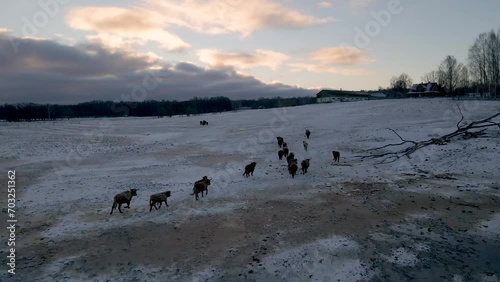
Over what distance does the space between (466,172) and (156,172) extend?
19.3 metres

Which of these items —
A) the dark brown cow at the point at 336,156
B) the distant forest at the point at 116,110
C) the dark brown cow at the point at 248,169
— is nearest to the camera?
the dark brown cow at the point at 248,169

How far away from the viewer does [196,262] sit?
27.8 ft

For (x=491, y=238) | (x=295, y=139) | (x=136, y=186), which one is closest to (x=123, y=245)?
(x=136, y=186)

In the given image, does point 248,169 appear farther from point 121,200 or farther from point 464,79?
point 464,79

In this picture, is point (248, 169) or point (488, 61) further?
point (488, 61)

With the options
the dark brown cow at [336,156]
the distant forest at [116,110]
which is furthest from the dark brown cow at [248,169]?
the distant forest at [116,110]

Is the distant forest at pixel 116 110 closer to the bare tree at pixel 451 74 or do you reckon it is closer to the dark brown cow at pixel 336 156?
the bare tree at pixel 451 74

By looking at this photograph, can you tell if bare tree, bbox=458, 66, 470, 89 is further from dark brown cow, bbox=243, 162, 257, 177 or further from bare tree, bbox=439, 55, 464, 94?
→ dark brown cow, bbox=243, 162, 257, 177

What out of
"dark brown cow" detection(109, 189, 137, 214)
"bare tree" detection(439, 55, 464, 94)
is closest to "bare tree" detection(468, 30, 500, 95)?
"bare tree" detection(439, 55, 464, 94)

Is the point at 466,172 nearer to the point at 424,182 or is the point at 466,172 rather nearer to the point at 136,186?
the point at 424,182

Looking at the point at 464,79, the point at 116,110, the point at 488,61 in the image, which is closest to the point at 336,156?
the point at 488,61

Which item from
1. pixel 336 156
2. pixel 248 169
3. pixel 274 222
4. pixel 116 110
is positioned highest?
pixel 116 110

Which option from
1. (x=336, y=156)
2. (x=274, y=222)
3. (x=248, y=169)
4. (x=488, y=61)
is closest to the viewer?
(x=274, y=222)

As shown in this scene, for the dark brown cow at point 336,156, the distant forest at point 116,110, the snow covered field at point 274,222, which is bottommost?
the snow covered field at point 274,222
